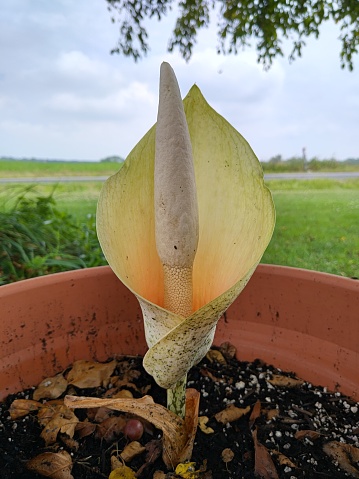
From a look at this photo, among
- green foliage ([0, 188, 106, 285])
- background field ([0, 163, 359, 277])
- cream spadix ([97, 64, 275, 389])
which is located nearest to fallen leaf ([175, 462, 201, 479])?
cream spadix ([97, 64, 275, 389])

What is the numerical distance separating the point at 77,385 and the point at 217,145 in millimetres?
404

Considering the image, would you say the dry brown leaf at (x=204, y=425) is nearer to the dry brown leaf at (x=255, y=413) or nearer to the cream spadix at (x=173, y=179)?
the dry brown leaf at (x=255, y=413)

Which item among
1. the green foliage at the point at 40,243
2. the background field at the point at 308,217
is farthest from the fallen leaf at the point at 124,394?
the background field at the point at 308,217

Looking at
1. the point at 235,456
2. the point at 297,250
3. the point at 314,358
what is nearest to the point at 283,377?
the point at 314,358

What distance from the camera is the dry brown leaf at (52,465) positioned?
1.62 feet

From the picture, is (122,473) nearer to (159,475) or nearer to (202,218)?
(159,475)

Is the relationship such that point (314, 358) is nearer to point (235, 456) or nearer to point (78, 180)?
point (235, 456)

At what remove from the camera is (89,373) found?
25.8 inches

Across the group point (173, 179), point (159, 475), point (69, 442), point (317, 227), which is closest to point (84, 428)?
point (69, 442)

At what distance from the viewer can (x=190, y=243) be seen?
1.33ft

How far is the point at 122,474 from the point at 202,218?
0.99 ft

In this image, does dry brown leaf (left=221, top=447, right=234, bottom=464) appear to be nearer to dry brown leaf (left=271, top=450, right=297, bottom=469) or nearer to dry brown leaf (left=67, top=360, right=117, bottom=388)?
dry brown leaf (left=271, top=450, right=297, bottom=469)

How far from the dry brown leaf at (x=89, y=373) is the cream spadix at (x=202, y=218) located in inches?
8.5

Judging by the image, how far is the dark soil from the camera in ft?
1.66
